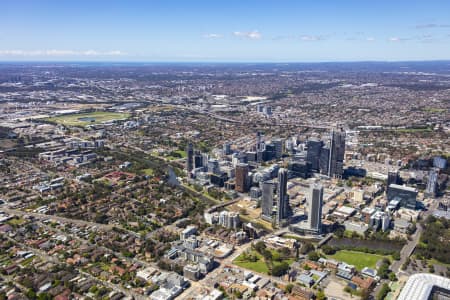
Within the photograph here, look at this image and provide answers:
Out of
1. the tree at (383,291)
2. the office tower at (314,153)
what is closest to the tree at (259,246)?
the tree at (383,291)

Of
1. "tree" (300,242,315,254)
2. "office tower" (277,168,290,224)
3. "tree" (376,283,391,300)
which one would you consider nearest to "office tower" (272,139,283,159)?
"office tower" (277,168,290,224)

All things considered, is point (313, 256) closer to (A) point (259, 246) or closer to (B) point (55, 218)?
(A) point (259, 246)

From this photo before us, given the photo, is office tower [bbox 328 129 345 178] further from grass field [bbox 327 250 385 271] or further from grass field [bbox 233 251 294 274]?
grass field [bbox 233 251 294 274]

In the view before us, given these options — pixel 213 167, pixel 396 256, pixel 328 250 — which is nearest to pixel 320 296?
pixel 328 250

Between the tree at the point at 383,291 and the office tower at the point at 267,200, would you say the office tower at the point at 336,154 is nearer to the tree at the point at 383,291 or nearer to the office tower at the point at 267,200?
the office tower at the point at 267,200

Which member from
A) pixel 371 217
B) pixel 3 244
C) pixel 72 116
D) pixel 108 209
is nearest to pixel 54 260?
pixel 3 244
